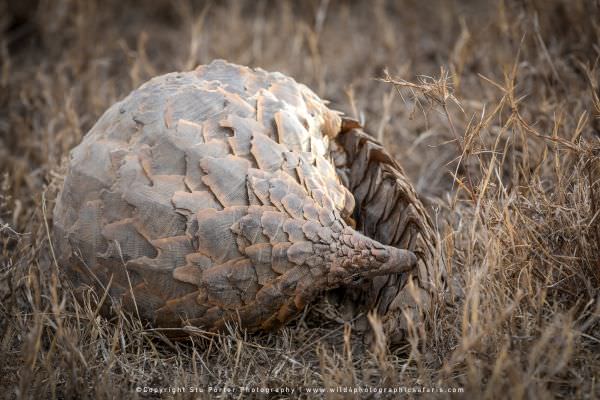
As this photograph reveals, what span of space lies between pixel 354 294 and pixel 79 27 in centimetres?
210

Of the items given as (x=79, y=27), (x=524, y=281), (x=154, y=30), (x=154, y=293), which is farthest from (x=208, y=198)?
(x=154, y=30)

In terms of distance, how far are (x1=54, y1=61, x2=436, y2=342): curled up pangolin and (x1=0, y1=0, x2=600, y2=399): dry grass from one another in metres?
0.10

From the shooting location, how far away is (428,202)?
7.13ft

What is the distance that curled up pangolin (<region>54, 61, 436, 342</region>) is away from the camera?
1.38 metres

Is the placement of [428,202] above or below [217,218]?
below

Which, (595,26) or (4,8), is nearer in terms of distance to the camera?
(595,26)

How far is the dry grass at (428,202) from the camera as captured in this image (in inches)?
52.8

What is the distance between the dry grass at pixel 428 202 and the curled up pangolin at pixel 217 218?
103 millimetres

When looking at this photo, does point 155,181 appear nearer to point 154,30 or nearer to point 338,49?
point 338,49

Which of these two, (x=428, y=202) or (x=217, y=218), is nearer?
(x=217, y=218)

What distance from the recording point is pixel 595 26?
2256mm

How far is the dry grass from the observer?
1.34 m

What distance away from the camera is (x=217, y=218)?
137 cm

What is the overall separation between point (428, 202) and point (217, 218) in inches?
40.6
